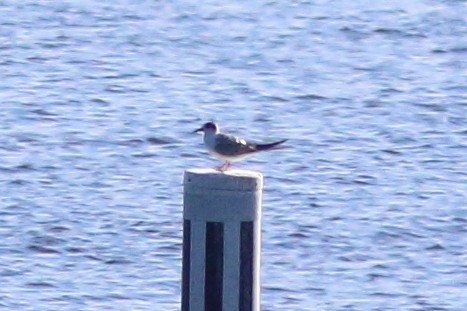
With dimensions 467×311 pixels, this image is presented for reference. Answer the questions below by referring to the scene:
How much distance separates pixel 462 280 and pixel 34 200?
123 inches

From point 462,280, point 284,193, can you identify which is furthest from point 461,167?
point 462,280

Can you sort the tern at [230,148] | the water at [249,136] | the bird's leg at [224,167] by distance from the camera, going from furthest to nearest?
the water at [249,136] < the tern at [230,148] < the bird's leg at [224,167]

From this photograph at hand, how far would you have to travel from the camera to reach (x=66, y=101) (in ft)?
45.4

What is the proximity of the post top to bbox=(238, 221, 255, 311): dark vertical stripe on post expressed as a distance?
4.6 inches

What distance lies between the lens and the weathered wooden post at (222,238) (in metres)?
5.05

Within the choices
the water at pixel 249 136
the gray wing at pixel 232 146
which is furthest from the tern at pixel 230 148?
the water at pixel 249 136

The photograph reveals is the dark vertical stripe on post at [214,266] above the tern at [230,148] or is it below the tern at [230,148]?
below

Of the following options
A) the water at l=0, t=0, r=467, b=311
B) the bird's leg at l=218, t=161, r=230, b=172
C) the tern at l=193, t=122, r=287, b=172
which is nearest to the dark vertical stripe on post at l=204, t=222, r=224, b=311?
the bird's leg at l=218, t=161, r=230, b=172

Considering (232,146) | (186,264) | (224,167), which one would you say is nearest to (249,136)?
(232,146)

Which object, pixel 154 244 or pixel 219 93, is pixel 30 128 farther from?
pixel 154 244

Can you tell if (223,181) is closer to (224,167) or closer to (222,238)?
(222,238)

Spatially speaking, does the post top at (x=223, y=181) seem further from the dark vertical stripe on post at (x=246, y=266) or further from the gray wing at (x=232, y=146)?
the gray wing at (x=232, y=146)

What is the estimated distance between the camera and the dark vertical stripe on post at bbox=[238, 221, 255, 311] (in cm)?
509

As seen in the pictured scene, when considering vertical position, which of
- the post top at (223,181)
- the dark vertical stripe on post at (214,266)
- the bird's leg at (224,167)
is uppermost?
the bird's leg at (224,167)
